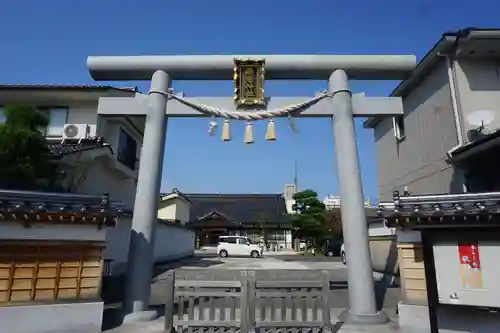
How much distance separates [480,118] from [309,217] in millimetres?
20272

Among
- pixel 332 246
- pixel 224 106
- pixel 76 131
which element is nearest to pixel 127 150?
pixel 76 131

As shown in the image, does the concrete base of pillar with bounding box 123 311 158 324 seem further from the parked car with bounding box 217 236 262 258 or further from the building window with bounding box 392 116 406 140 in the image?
the parked car with bounding box 217 236 262 258

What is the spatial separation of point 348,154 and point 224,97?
3627 millimetres

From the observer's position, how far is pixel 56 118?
16953mm

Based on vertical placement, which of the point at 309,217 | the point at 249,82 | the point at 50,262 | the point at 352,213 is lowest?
the point at 50,262

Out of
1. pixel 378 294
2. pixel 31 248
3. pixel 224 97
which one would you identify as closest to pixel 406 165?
pixel 378 294

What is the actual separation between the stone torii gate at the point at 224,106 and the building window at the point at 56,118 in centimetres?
970

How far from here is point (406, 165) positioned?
615 inches

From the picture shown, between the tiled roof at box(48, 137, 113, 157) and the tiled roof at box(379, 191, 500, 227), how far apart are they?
37.4 ft

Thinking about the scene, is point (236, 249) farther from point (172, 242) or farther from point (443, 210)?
point (443, 210)

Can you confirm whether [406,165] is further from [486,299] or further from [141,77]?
[141,77]

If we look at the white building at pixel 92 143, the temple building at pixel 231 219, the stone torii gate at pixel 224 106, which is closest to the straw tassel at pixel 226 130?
the stone torii gate at pixel 224 106

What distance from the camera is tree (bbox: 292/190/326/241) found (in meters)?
30.7

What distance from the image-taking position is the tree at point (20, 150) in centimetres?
881
